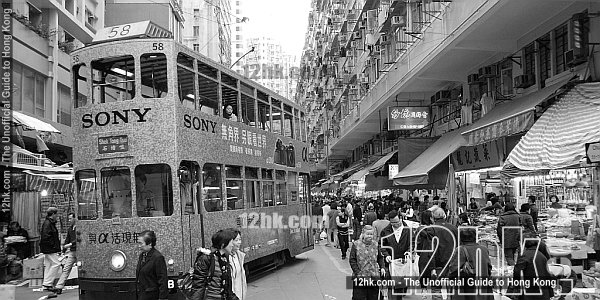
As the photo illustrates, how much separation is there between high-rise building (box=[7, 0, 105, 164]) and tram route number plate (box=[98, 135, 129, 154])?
22.3 ft

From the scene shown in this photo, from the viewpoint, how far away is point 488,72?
46.5ft

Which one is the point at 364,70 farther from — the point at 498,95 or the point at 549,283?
the point at 549,283

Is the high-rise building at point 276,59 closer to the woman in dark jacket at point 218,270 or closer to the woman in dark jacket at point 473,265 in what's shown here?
the woman in dark jacket at point 473,265

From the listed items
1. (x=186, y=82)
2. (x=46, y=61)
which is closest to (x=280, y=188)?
(x=186, y=82)

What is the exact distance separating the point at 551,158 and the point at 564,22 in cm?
369

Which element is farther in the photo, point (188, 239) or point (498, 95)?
point (498, 95)

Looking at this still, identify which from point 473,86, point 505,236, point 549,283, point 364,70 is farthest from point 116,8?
point 549,283

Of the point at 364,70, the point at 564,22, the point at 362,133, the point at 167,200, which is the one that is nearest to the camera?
the point at 167,200

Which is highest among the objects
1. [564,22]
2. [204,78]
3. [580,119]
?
[564,22]

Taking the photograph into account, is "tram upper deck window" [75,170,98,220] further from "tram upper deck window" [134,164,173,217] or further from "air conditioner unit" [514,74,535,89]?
"air conditioner unit" [514,74,535,89]

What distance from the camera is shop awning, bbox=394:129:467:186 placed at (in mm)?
14477

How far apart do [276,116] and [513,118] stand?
5.92 m

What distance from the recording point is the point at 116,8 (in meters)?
32.4

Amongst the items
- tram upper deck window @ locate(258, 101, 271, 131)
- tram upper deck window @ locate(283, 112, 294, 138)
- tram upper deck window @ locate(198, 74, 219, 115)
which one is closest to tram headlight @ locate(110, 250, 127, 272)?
tram upper deck window @ locate(198, 74, 219, 115)
